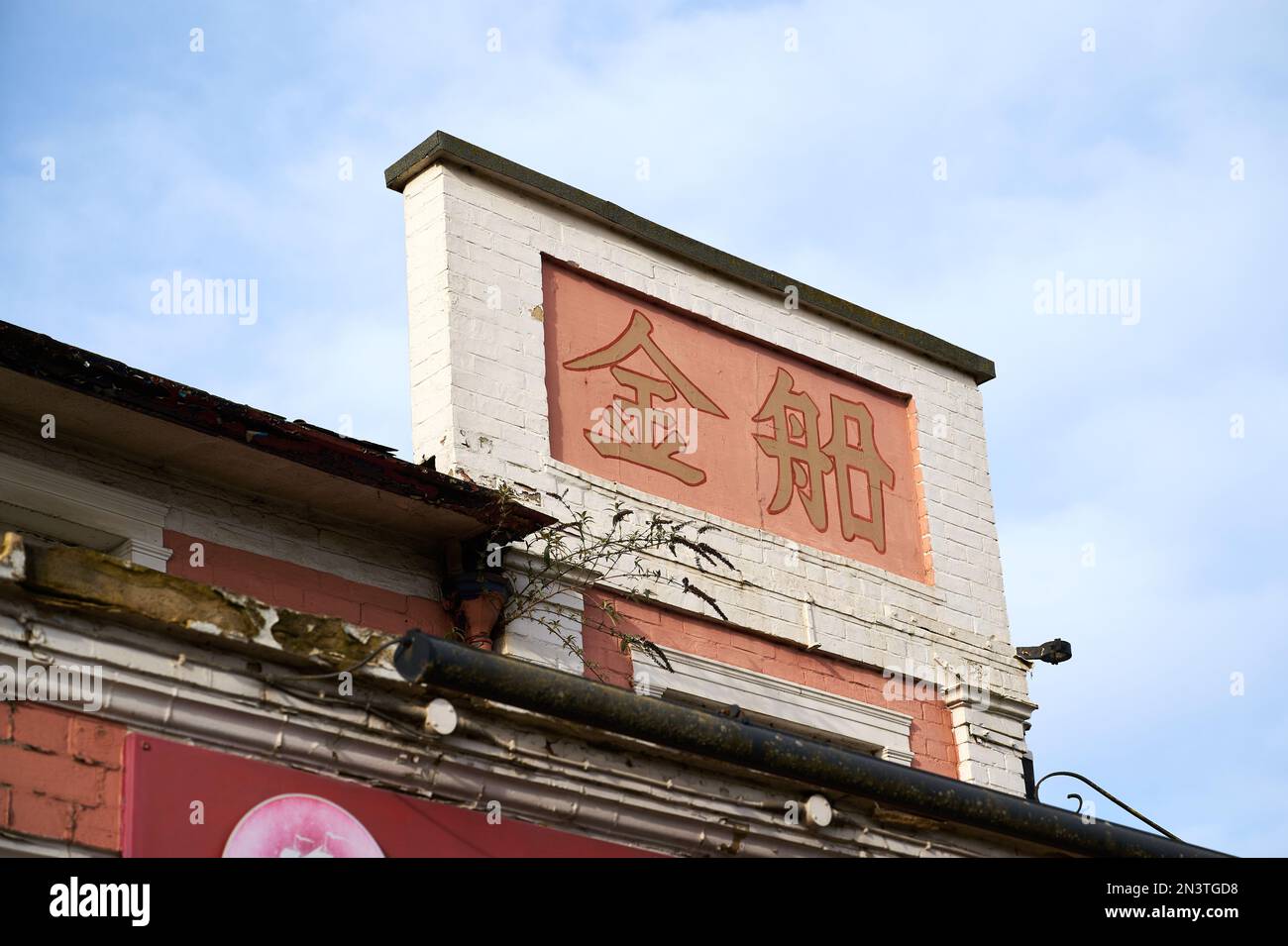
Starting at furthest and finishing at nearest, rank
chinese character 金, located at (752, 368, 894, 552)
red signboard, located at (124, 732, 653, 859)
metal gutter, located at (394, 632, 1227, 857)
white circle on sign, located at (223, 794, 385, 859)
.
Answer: chinese character 金, located at (752, 368, 894, 552)
metal gutter, located at (394, 632, 1227, 857)
white circle on sign, located at (223, 794, 385, 859)
red signboard, located at (124, 732, 653, 859)

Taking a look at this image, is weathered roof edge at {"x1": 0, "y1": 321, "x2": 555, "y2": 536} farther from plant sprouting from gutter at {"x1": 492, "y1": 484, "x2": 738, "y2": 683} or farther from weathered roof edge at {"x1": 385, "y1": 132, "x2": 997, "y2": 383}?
weathered roof edge at {"x1": 385, "y1": 132, "x2": 997, "y2": 383}

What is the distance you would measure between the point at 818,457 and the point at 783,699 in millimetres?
1997

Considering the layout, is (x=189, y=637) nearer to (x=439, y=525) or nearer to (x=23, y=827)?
(x=23, y=827)

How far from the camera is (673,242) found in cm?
1236

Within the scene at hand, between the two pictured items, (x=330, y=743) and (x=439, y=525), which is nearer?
(x=330, y=743)

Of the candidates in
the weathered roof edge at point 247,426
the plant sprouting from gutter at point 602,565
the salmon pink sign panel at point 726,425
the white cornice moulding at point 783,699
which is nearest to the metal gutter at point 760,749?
the weathered roof edge at point 247,426

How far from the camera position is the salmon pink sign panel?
11.5 metres

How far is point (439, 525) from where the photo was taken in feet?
32.6

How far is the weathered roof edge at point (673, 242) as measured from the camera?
11.4 metres

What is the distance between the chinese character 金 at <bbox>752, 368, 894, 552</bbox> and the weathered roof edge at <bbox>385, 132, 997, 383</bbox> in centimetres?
65

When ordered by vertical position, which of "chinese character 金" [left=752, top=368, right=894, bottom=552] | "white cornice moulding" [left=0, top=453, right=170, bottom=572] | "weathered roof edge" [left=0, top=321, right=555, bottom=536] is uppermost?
"chinese character 金" [left=752, top=368, right=894, bottom=552]

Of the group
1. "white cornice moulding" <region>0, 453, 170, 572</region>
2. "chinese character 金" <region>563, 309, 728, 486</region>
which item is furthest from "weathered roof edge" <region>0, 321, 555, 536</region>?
"chinese character 金" <region>563, 309, 728, 486</region>
